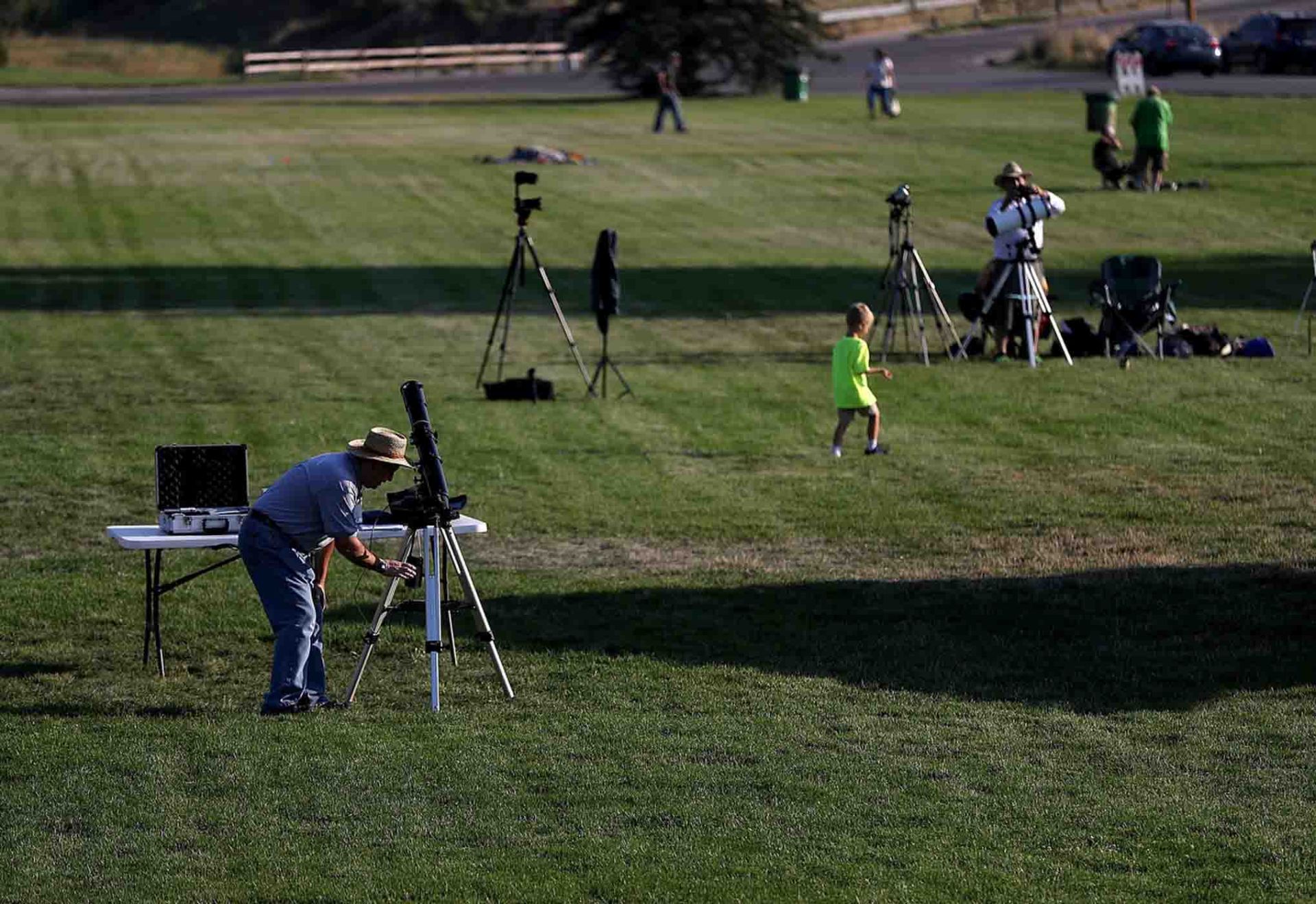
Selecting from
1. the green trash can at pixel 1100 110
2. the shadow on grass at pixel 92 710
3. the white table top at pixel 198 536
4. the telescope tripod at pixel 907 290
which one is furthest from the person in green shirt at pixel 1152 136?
the shadow on grass at pixel 92 710

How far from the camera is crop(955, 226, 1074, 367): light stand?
2433cm

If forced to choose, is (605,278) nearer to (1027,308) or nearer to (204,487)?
(1027,308)

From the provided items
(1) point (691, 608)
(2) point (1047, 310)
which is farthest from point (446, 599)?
(2) point (1047, 310)

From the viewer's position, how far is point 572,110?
202 ft

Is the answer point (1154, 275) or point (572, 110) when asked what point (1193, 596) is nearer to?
point (1154, 275)

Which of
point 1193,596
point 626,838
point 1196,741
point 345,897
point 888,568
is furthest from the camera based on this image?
point 888,568

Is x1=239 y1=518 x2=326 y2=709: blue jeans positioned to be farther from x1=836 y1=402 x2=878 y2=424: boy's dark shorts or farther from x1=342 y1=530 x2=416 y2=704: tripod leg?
x1=836 y1=402 x2=878 y2=424: boy's dark shorts

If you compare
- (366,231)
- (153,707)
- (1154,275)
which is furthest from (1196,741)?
(366,231)

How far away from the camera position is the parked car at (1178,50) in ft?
216

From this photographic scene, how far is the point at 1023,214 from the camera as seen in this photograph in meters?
24.0

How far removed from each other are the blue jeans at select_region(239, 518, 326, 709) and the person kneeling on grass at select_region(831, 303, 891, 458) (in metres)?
8.50

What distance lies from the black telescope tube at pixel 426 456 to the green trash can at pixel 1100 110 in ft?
125

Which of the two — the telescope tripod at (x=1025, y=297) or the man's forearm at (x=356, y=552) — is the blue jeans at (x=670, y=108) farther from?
the man's forearm at (x=356, y=552)

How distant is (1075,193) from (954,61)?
34.7 meters
